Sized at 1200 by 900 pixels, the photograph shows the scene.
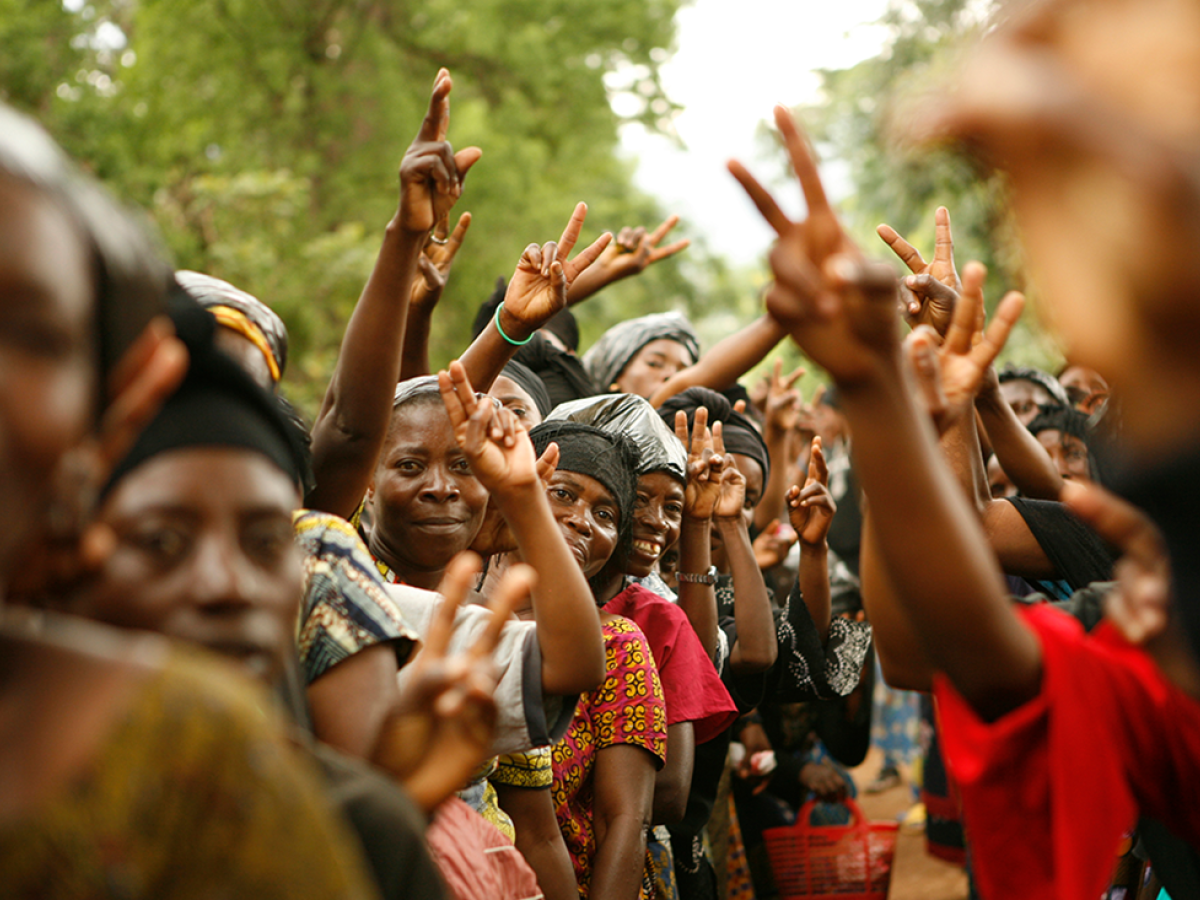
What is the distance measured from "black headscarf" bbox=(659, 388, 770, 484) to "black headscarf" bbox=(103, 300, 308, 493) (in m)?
3.01

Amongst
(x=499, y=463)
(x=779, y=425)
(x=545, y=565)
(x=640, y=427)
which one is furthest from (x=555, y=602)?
(x=779, y=425)

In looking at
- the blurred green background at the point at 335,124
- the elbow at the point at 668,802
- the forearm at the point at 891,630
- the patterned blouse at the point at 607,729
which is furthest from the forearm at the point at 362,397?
the blurred green background at the point at 335,124

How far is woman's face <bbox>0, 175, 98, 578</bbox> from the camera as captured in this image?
100 centimetres

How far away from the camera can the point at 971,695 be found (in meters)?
1.46

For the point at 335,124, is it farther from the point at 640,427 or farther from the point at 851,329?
the point at 851,329

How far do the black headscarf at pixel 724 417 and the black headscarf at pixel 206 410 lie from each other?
3.01m

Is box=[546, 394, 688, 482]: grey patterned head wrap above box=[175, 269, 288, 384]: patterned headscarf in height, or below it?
below

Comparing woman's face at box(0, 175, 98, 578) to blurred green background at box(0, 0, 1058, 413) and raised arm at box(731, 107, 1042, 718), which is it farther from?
blurred green background at box(0, 0, 1058, 413)

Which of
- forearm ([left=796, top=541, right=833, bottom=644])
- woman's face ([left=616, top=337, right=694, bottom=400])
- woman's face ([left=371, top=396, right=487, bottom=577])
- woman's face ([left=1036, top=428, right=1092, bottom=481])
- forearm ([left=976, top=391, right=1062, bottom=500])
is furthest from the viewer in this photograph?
woman's face ([left=616, top=337, right=694, bottom=400])

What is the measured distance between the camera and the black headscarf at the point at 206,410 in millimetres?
1404

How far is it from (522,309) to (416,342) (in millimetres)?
603

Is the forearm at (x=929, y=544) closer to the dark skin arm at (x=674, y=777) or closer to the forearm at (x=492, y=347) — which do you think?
the dark skin arm at (x=674, y=777)

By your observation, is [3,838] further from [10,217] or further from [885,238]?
[885,238]

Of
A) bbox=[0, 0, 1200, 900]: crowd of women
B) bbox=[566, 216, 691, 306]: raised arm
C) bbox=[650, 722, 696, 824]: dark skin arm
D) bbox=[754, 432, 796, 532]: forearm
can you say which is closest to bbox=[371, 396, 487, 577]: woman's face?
bbox=[0, 0, 1200, 900]: crowd of women
